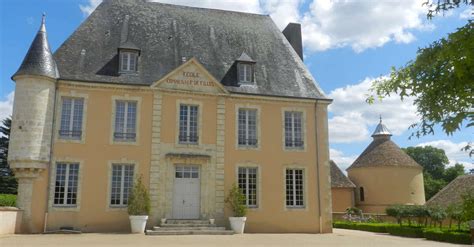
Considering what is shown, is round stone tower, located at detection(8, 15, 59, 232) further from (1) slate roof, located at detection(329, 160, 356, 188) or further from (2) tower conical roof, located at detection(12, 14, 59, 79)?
(1) slate roof, located at detection(329, 160, 356, 188)

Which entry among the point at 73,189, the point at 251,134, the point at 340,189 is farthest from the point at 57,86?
the point at 340,189

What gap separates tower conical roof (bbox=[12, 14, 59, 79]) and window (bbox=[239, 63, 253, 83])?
289 inches

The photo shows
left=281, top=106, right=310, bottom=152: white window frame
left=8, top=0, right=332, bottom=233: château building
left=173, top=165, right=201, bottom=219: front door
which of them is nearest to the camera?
left=8, top=0, right=332, bottom=233: château building

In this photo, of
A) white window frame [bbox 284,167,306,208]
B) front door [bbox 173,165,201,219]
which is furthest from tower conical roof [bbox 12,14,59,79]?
white window frame [bbox 284,167,306,208]

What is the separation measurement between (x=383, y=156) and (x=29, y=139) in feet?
77.7

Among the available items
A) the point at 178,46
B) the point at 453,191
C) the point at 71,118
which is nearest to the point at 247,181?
the point at 178,46

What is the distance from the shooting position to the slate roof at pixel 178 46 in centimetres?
1759

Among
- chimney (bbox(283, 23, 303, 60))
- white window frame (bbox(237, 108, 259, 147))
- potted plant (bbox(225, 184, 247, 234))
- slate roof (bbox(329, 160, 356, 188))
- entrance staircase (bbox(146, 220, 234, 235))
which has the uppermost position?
chimney (bbox(283, 23, 303, 60))

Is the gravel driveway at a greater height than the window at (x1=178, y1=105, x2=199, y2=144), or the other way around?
the window at (x1=178, y1=105, x2=199, y2=144)

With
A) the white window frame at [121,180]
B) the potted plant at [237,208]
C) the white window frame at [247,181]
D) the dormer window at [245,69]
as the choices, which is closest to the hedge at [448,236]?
the white window frame at [247,181]

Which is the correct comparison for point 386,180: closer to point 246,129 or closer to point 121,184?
point 246,129

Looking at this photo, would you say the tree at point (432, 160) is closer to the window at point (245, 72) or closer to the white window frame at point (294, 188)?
the white window frame at point (294, 188)

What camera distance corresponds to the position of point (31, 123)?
1562 cm

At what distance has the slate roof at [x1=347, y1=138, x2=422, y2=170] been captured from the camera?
30675 mm
